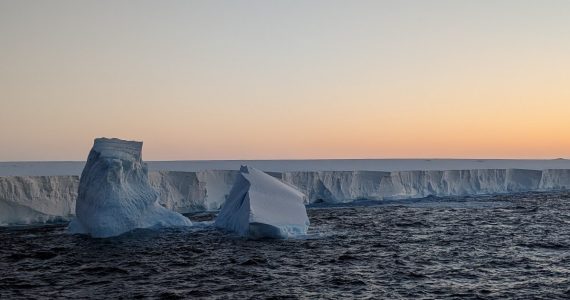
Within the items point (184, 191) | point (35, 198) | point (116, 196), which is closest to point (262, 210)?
point (116, 196)

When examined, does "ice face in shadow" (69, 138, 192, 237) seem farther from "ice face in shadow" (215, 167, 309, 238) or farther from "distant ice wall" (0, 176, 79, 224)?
"distant ice wall" (0, 176, 79, 224)

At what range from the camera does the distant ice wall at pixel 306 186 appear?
2152 centimetres

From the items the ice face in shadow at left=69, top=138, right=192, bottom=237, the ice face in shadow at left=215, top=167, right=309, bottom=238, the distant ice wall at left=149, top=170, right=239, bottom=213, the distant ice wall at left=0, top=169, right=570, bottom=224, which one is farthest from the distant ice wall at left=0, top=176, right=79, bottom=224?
the ice face in shadow at left=215, top=167, right=309, bottom=238

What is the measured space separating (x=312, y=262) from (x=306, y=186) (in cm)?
1758

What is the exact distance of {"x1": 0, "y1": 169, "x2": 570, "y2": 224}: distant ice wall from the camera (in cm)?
2152

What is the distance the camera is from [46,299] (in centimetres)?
998

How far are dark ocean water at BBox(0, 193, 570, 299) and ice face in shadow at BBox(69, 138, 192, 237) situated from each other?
1.64 feet

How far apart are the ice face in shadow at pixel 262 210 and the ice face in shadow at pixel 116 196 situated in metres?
2.05

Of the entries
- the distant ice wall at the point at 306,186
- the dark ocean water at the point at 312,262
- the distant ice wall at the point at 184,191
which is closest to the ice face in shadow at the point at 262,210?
the dark ocean water at the point at 312,262

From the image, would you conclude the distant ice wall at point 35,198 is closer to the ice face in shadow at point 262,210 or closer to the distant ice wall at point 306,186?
the distant ice wall at point 306,186

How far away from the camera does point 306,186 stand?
101 ft

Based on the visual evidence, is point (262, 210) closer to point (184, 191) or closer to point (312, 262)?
point (312, 262)

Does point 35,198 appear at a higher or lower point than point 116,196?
lower

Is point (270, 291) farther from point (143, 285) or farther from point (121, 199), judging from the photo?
point (121, 199)
